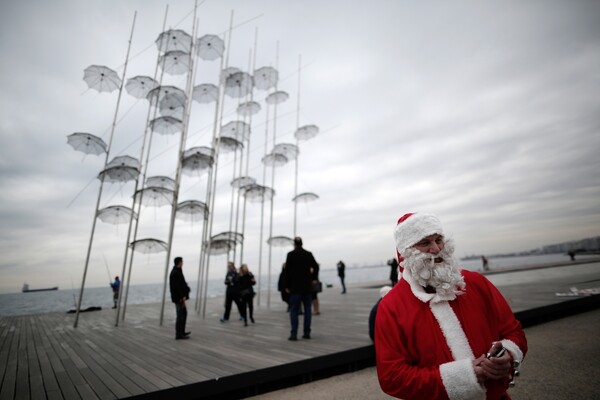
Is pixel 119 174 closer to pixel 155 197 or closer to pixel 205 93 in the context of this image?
pixel 155 197

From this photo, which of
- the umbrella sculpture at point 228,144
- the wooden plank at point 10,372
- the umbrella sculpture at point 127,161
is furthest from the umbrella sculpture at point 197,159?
the wooden plank at point 10,372

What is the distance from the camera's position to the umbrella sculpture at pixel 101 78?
10.7 m

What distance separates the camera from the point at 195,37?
1213 cm

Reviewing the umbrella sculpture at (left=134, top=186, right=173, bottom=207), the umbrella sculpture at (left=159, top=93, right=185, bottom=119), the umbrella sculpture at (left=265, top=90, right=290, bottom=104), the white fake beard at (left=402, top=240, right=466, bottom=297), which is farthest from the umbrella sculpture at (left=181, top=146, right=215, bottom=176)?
the white fake beard at (left=402, top=240, right=466, bottom=297)

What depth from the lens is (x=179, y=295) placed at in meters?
7.40

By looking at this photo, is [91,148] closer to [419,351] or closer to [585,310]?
[419,351]

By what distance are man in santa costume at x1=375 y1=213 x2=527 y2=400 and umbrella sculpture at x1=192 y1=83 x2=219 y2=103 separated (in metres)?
12.3

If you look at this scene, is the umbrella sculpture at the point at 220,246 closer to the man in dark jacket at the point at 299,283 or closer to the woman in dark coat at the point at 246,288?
the woman in dark coat at the point at 246,288

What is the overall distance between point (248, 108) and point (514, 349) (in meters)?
14.8

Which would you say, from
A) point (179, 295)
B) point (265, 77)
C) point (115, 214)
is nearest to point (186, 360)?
point (179, 295)

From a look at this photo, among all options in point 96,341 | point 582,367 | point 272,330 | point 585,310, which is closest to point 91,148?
point 96,341

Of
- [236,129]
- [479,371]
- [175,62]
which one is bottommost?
[479,371]

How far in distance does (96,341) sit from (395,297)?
863 cm

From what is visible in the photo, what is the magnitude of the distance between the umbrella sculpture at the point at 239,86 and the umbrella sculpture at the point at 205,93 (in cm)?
130
